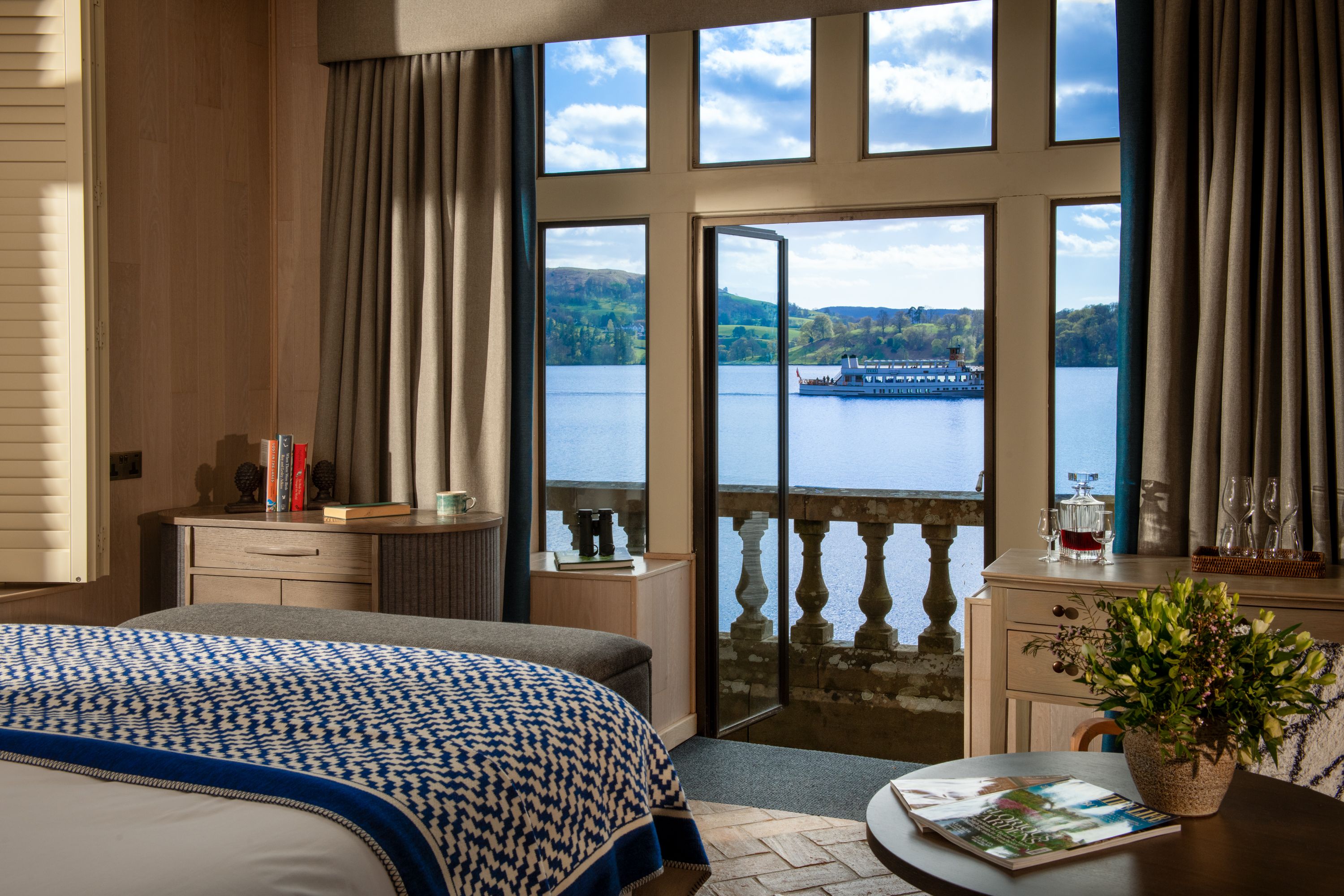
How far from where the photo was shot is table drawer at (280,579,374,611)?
11.1 feet

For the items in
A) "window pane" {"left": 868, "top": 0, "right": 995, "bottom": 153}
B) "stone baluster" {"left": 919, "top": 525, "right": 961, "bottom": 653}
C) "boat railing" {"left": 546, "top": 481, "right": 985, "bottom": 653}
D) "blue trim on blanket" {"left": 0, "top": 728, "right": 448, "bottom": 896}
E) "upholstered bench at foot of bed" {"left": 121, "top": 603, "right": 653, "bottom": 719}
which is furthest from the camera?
"stone baluster" {"left": 919, "top": 525, "right": 961, "bottom": 653}

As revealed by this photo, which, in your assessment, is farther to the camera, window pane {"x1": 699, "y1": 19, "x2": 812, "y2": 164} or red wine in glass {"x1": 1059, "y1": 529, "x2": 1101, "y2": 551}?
window pane {"x1": 699, "y1": 19, "x2": 812, "y2": 164}

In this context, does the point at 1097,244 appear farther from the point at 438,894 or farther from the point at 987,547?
the point at 438,894

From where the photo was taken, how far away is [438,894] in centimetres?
120

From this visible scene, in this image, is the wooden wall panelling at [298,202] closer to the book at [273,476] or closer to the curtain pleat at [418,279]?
the curtain pleat at [418,279]

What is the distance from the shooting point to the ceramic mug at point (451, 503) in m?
3.62

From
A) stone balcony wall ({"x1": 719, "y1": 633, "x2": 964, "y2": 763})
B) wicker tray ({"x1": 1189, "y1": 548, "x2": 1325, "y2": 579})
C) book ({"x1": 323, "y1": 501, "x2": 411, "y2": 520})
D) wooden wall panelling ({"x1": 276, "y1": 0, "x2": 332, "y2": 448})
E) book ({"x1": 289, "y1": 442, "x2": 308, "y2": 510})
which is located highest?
wooden wall panelling ({"x1": 276, "y1": 0, "x2": 332, "y2": 448})

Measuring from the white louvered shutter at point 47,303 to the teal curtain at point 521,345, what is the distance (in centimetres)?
130

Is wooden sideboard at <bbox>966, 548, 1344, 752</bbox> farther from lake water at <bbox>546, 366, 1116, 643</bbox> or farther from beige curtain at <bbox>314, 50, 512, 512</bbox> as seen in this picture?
beige curtain at <bbox>314, 50, 512, 512</bbox>

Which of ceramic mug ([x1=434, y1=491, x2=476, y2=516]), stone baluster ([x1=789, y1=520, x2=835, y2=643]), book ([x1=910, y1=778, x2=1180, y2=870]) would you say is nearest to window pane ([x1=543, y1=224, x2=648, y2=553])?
ceramic mug ([x1=434, y1=491, x2=476, y2=516])

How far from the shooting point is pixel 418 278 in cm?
394

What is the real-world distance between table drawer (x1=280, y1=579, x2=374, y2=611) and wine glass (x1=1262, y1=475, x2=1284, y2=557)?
252cm

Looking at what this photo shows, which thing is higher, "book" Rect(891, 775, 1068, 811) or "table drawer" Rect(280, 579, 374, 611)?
"table drawer" Rect(280, 579, 374, 611)

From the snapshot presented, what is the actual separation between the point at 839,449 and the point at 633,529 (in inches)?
55.4
